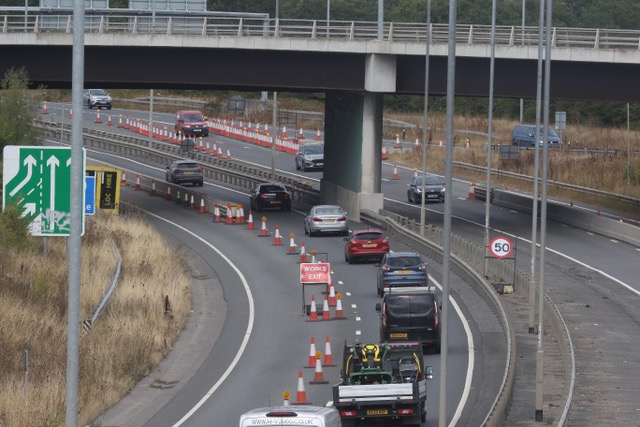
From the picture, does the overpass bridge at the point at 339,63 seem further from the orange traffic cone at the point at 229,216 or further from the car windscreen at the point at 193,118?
the car windscreen at the point at 193,118

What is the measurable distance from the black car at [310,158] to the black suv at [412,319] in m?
53.0

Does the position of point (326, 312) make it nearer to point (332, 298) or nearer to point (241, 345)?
point (332, 298)

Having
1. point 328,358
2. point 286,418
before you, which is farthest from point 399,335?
point 286,418

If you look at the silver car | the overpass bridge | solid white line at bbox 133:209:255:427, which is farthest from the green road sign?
the overpass bridge

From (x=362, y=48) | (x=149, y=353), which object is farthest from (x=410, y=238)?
(x=149, y=353)

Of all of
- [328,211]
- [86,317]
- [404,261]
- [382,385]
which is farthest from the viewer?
[328,211]

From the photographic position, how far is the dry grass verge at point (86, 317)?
29.2 metres

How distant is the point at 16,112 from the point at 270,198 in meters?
15.7

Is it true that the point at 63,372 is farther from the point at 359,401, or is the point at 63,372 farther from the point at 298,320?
the point at 298,320

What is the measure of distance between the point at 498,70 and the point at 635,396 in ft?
105

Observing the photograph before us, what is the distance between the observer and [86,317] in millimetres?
38031

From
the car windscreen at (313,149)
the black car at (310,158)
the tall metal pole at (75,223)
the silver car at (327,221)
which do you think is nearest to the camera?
the tall metal pole at (75,223)

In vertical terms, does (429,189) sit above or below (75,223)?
below

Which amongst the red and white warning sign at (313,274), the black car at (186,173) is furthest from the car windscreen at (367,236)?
the black car at (186,173)
